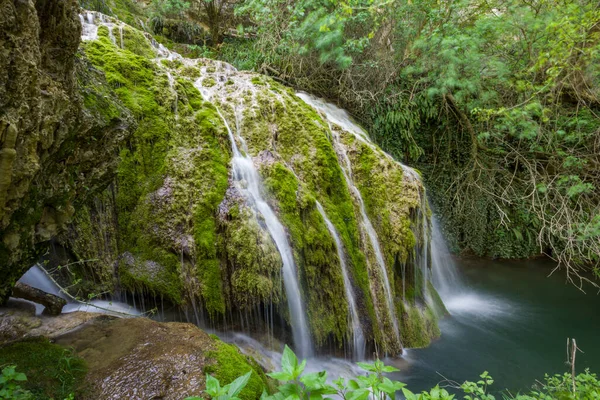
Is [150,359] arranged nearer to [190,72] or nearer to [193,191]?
[193,191]

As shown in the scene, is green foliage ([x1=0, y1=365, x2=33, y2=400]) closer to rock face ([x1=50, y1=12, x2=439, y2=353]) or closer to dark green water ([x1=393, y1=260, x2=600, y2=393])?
rock face ([x1=50, y1=12, x2=439, y2=353])

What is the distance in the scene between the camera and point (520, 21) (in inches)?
266

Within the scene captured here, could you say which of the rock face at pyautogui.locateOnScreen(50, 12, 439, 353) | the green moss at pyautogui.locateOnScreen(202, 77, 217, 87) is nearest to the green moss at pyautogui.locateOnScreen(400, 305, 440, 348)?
the rock face at pyautogui.locateOnScreen(50, 12, 439, 353)

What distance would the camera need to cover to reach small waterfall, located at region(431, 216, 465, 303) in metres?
7.14

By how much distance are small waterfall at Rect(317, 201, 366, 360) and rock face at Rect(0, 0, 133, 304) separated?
2.83m

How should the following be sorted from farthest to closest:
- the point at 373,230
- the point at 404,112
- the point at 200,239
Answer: the point at 404,112, the point at 373,230, the point at 200,239

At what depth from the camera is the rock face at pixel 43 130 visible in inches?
58.6

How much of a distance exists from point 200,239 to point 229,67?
4943mm

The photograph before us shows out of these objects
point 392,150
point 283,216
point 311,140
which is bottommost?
point 283,216

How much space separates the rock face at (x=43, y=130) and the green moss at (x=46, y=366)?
46 cm

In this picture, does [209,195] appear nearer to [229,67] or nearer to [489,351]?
[229,67]

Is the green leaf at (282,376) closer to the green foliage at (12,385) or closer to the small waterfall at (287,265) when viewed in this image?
the green foliage at (12,385)

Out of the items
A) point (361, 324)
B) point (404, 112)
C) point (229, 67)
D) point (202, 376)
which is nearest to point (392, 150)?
point (404, 112)

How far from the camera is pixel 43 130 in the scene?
1.76 metres
